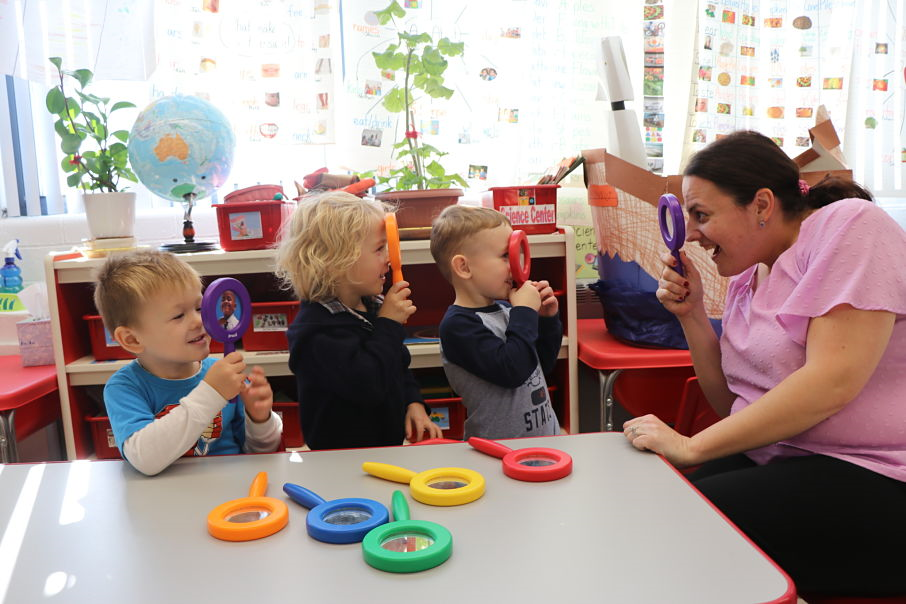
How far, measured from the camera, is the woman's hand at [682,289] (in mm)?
1431

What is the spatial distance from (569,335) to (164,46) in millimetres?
1529

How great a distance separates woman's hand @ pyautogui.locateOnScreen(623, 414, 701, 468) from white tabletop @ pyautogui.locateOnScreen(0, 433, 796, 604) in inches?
1.1

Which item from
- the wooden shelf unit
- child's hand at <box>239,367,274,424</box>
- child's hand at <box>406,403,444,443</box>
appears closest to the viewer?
child's hand at <box>239,367,274,424</box>

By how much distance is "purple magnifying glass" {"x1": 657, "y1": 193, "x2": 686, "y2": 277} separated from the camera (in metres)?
1.17

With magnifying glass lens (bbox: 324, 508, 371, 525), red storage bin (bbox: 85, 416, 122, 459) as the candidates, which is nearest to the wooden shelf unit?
red storage bin (bbox: 85, 416, 122, 459)

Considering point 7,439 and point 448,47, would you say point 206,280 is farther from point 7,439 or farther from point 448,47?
point 448,47

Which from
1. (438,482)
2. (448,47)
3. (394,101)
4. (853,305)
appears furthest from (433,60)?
(438,482)

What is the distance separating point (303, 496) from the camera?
89 cm

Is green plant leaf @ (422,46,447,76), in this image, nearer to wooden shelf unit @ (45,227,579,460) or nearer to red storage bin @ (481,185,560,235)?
red storage bin @ (481,185,560,235)

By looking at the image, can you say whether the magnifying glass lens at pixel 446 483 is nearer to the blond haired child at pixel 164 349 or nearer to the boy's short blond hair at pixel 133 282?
the blond haired child at pixel 164 349

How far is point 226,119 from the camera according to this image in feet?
6.80

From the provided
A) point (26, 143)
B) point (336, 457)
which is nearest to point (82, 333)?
point (26, 143)

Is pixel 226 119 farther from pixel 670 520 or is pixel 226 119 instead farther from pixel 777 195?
pixel 670 520

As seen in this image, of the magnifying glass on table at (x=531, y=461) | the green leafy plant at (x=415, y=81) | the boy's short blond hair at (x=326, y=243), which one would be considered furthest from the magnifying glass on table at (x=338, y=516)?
the green leafy plant at (x=415, y=81)
